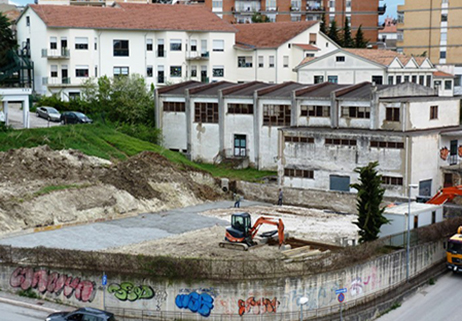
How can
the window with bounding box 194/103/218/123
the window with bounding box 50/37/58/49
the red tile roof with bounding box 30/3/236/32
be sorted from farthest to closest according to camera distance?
the red tile roof with bounding box 30/3/236/32 < the window with bounding box 50/37/58/49 < the window with bounding box 194/103/218/123

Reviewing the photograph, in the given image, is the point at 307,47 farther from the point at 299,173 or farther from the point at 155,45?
the point at 299,173

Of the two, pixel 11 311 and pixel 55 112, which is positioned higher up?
pixel 55 112

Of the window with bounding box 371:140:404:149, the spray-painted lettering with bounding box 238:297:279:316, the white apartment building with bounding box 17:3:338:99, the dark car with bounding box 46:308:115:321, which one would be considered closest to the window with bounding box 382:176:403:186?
the window with bounding box 371:140:404:149

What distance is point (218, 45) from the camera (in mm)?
88125

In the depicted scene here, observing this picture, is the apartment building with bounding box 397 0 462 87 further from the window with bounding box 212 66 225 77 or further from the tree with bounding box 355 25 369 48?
the window with bounding box 212 66 225 77

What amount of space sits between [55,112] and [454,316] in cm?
4580

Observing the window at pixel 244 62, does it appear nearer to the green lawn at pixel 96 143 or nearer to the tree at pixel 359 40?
the tree at pixel 359 40

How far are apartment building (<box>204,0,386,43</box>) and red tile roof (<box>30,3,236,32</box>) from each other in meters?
25.0

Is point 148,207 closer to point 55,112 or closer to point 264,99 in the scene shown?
point 264,99

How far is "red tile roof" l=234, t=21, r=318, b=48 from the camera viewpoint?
88488mm

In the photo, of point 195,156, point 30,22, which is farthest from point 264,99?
point 30,22

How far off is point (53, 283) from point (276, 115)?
3367 centimetres

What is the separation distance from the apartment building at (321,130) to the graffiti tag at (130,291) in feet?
86.9

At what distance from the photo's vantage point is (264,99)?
6406cm
